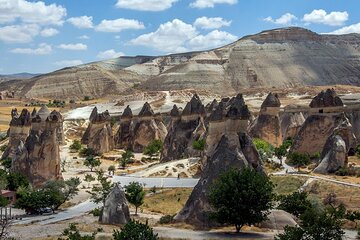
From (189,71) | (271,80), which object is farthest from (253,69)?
(189,71)

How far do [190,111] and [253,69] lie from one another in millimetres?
118778

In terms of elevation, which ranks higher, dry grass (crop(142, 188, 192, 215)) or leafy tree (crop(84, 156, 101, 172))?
leafy tree (crop(84, 156, 101, 172))

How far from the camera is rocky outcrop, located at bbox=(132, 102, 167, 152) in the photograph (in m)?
81.1

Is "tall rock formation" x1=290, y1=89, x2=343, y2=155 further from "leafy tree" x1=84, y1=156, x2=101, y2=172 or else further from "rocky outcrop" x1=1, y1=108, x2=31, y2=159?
"rocky outcrop" x1=1, y1=108, x2=31, y2=159

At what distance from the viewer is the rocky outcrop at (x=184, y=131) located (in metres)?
66.2

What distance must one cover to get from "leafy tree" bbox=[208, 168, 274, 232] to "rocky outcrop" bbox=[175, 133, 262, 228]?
2.13 m

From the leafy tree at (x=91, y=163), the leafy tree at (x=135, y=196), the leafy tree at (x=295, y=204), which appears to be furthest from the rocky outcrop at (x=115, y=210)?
the leafy tree at (x=91, y=163)

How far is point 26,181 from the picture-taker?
4788 cm

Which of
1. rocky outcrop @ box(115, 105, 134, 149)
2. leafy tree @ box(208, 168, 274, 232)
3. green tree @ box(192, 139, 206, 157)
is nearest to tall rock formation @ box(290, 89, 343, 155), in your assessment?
green tree @ box(192, 139, 206, 157)

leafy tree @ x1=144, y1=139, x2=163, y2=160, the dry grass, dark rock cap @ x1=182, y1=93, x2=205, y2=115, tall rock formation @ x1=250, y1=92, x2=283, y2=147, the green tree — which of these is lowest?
the dry grass

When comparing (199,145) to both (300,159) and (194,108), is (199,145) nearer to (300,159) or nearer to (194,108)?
(300,159)

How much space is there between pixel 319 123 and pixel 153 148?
76.6 feet

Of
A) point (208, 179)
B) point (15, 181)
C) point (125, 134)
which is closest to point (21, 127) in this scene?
point (15, 181)

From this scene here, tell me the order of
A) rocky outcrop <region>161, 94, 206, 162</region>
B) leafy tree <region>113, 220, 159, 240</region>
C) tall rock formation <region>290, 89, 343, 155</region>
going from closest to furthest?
leafy tree <region>113, 220, 159, 240</region>, tall rock formation <region>290, 89, 343, 155</region>, rocky outcrop <region>161, 94, 206, 162</region>
